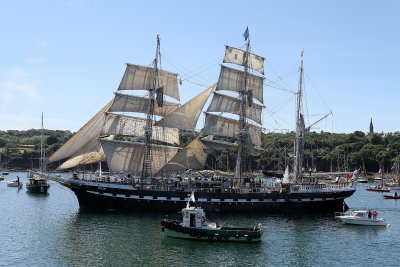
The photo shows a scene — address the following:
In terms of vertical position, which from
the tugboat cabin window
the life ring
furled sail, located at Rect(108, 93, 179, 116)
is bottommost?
the life ring

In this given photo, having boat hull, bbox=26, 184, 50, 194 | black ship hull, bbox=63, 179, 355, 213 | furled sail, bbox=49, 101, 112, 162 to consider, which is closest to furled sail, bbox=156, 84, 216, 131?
furled sail, bbox=49, 101, 112, 162

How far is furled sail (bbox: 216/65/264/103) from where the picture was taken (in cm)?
8012

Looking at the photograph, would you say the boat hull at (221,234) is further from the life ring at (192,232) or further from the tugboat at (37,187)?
the tugboat at (37,187)

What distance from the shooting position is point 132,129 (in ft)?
254

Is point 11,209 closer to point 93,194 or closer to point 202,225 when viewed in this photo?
point 93,194

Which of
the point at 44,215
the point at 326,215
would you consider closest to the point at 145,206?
the point at 44,215

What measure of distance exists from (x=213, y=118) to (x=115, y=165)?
16702 mm

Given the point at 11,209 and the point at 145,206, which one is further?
the point at 11,209

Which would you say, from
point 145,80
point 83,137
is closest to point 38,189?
point 83,137

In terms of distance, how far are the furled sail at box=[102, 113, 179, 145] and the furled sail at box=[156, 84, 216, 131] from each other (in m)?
2.37

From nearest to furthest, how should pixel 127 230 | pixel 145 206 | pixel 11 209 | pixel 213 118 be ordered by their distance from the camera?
1. pixel 127 230
2. pixel 145 206
3. pixel 11 209
4. pixel 213 118

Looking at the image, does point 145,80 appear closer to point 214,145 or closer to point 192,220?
point 214,145

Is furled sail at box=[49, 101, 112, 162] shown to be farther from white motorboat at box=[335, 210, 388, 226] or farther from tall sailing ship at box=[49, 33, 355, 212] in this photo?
white motorboat at box=[335, 210, 388, 226]

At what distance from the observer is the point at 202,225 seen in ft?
166
